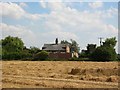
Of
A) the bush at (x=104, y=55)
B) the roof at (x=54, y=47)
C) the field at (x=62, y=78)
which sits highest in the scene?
the roof at (x=54, y=47)

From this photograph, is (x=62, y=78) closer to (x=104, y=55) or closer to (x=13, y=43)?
(x=104, y=55)

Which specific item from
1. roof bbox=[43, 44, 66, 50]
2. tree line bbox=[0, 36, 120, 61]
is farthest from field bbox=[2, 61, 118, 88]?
roof bbox=[43, 44, 66, 50]

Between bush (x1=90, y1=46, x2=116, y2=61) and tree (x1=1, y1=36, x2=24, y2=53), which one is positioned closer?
bush (x1=90, y1=46, x2=116, y2=61)

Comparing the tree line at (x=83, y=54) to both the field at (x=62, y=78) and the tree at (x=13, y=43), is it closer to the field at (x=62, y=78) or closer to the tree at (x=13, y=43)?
the tree at (x=13, y=43)

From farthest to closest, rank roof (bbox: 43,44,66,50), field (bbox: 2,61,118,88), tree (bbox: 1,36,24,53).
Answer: roof (bbox: 43,44,66,50) < tree (bbox: 1,36,24,53) < field (bbox: 2,61,118,88)

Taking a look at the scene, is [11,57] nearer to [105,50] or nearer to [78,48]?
[105,50]

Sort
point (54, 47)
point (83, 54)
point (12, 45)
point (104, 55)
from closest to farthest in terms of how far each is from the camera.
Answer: point (104, 55) → point (83, 54) → point (12, 45) → point (54, 47)

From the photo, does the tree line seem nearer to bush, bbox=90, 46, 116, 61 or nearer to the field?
bush, bbox=90, 46, 116, 61

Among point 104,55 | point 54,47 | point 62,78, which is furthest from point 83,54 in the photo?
point 62,78

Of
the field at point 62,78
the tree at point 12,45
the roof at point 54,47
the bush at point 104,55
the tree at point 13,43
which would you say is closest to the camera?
the field at point 62,78

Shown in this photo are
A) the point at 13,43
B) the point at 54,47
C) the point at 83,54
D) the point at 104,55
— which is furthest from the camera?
the point at 54,47

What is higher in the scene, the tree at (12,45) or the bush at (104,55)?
the tree at (12,45)

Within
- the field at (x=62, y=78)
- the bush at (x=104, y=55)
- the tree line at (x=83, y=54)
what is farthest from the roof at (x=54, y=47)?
the field at (x=62, y=78)

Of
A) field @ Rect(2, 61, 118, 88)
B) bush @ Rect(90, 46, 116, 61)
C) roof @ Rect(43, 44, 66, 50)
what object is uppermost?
roof @ Rect(43, 44, 66, 50)
